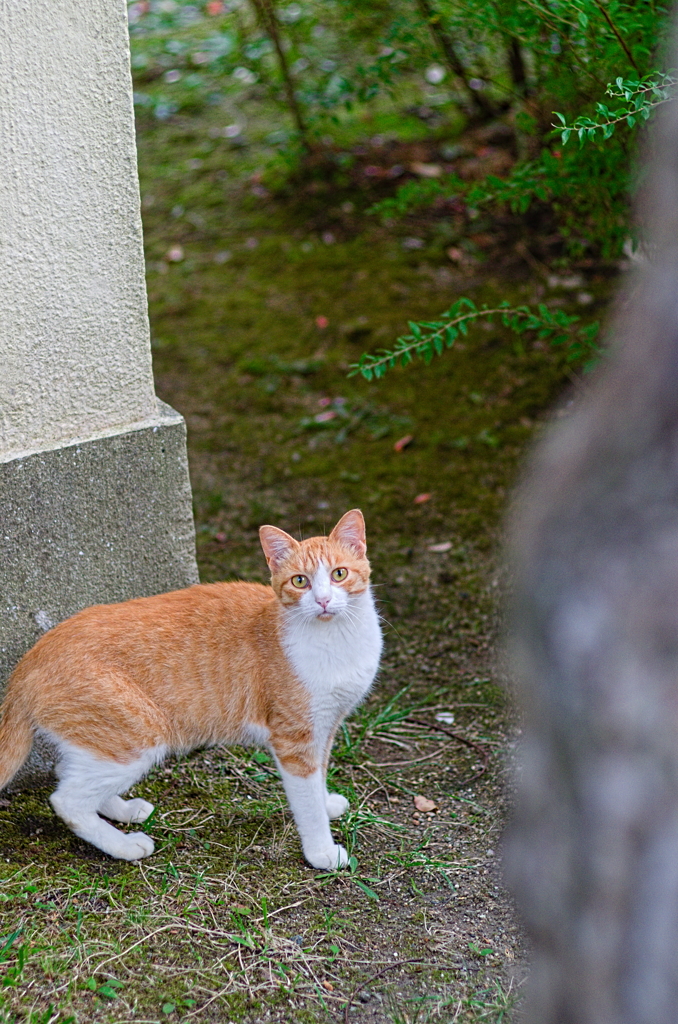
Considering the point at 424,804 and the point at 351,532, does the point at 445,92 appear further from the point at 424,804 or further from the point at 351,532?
the point at 424,804

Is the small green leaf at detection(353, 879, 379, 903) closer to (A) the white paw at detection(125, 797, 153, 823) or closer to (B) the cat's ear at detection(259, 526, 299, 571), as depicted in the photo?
(A) the white paw at detection(125, 797, 153, 823)

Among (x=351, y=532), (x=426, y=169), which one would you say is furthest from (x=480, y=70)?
(x=351, y=532)

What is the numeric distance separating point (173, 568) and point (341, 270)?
3183 millimetres

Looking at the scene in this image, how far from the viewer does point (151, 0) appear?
9.13m

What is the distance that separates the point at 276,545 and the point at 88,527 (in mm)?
607

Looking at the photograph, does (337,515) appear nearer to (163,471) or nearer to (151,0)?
(163,471)

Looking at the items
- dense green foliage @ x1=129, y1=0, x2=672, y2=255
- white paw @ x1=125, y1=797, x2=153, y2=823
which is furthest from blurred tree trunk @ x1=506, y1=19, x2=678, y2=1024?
white paw @ x1=125, y1=797, x2=153, y2=823

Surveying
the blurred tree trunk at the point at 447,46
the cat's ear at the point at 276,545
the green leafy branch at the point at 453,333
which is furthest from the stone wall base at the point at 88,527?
the blurred tree trunk at the point at 447,46

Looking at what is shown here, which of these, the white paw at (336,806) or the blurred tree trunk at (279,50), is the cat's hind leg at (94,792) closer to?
the white paw at (336,806)

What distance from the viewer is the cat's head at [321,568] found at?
271 centimetres

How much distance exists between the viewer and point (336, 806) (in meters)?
2.97

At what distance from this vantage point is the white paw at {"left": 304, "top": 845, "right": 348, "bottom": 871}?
2.72 metres

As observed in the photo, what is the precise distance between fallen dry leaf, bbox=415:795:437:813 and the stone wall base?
1.06 meters

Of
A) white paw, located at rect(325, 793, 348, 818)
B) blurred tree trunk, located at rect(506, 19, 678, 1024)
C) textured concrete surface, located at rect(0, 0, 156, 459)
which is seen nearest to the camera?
blurred tree trunk, located at rect(506, 19, 678, 1024)
